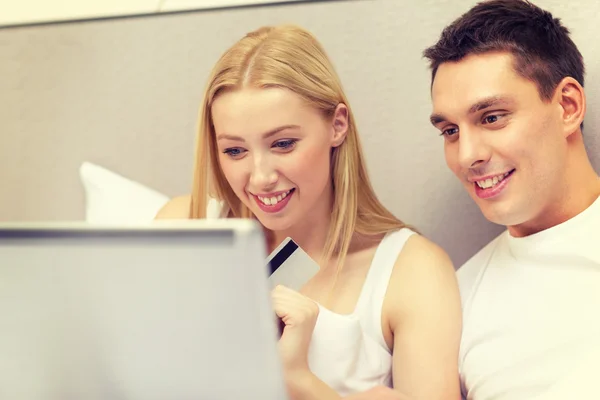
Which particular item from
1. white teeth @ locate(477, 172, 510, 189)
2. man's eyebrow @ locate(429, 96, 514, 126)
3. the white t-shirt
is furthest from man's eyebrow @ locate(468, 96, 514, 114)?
the white t-shirt

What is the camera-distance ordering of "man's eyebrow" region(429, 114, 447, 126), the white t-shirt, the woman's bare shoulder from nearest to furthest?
1. the white t-shirt
2. "man's eyebrow" region(429, 114, 447, 126)
3. the woman's bare shoulder

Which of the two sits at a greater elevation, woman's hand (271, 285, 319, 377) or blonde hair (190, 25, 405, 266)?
blonde hair (190, 25, 405, 266)

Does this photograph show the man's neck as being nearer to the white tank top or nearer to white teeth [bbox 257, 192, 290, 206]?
the white tank top

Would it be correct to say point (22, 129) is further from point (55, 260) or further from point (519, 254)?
point (519, 254)

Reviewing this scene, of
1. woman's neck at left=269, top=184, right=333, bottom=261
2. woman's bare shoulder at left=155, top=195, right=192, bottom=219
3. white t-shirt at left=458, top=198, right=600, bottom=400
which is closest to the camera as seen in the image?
white t-shirt at left=458, top=198, right=600, bottom=400

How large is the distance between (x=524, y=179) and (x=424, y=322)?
274 millimetres

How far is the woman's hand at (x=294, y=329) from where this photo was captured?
875 mm

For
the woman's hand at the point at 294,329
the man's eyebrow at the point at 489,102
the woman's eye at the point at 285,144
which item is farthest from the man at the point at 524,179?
the woman's eye at the point at 285,144

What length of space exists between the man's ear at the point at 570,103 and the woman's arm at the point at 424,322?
0.97ft

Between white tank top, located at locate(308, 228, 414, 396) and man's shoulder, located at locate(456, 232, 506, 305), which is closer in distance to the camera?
white tank top, located at locate(308, 228, 414, 396)

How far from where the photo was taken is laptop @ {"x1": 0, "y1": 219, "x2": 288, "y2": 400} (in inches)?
18.9

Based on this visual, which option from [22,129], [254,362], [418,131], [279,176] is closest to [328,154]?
[279,176]

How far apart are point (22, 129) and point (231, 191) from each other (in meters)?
0.66

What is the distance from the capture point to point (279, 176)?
1011 millimetres
